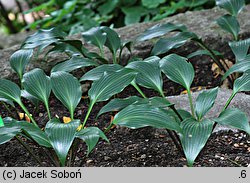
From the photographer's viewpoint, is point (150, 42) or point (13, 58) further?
point (150, 42)

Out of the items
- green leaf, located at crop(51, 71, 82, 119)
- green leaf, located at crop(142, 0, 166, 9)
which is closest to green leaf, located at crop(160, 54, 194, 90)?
green leaf, located at crop(51, 71, 82, 119)

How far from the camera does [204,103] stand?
1933mm

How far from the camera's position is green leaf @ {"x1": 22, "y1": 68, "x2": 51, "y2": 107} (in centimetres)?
200

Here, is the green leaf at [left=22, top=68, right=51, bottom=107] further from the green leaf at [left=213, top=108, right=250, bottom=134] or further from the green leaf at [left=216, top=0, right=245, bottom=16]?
the green leaf at [left=216, top=0, right=245, bottom=16]

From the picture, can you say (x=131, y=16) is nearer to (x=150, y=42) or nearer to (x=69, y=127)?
(x=150, y=42)

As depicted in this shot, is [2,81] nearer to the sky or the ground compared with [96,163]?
nearer to the sky

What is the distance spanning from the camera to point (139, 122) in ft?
5.67

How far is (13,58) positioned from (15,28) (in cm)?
333

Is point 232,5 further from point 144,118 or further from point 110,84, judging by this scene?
point 144,118

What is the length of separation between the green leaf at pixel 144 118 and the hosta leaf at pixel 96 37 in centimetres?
75

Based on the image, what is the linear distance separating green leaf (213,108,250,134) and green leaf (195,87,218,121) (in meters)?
0.07

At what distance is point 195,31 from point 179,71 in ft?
3.19

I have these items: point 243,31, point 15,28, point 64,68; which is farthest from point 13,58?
point 15,28

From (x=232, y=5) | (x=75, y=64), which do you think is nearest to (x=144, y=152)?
(x=75, y=64)
